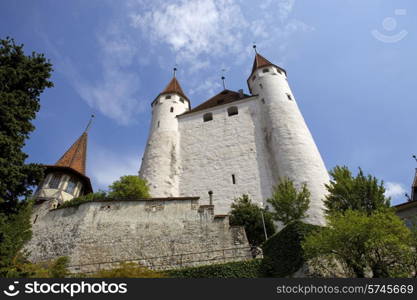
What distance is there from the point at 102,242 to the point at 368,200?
13850 millimetres

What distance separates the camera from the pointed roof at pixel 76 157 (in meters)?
20.5

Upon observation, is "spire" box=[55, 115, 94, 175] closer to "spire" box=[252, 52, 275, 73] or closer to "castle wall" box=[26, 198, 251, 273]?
"castle wall" box=[26, 198, 251, 273]

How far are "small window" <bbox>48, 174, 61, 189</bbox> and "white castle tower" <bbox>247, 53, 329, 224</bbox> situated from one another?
16387 mm

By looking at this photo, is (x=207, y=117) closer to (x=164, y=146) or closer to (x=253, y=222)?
(x=164, y=146)

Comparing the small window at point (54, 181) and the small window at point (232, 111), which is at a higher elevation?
the small window at point (232, 111)

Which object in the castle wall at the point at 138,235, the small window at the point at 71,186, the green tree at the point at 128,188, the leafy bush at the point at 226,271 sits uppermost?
the small window at the point at 71,186

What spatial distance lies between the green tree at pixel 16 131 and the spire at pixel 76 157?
10.5 m

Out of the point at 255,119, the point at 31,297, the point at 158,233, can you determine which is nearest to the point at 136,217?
the point at 158,233

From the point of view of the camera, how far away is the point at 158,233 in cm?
1371

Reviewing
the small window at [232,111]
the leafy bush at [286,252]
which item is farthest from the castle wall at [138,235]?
the small window at [232,111]

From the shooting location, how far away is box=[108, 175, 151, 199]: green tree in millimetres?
16750

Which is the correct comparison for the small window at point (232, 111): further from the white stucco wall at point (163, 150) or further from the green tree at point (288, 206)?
the green tree at point (288, 206)

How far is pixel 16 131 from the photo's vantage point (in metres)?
9.06

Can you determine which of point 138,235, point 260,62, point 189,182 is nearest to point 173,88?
point 260,62
